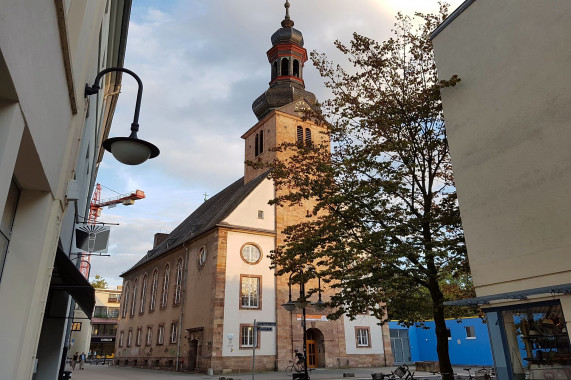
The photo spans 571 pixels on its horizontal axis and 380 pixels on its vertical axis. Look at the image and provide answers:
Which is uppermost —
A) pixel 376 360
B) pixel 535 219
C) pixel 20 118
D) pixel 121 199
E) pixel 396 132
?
pixel 121 199

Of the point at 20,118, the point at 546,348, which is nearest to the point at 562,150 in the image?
the point at 546,348

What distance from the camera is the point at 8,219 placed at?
4.60 metres

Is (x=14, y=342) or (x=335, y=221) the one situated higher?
(x=335, y=221)

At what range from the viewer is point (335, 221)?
546 inches

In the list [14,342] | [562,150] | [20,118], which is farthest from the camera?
[562,150]

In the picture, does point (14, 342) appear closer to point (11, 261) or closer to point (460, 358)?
point (11, 261)

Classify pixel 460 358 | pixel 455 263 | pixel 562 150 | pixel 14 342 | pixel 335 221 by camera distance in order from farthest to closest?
pixel 460 358, pixel 335 221, pixel 455 263, pixel 562 150, pixel 14 342

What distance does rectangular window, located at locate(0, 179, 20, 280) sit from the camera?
4.46 meters

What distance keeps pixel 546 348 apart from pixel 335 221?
657 centimetres

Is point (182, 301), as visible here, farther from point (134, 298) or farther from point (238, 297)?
point (134, 298)

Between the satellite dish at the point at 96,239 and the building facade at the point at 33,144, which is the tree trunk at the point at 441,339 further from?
Answer: the building facade at the point at 33,144

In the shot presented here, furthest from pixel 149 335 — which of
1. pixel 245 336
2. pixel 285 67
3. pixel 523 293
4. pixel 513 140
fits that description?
pixel 513 140

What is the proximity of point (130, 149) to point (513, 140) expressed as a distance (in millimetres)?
9038

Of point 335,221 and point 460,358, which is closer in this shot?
point 335,221
